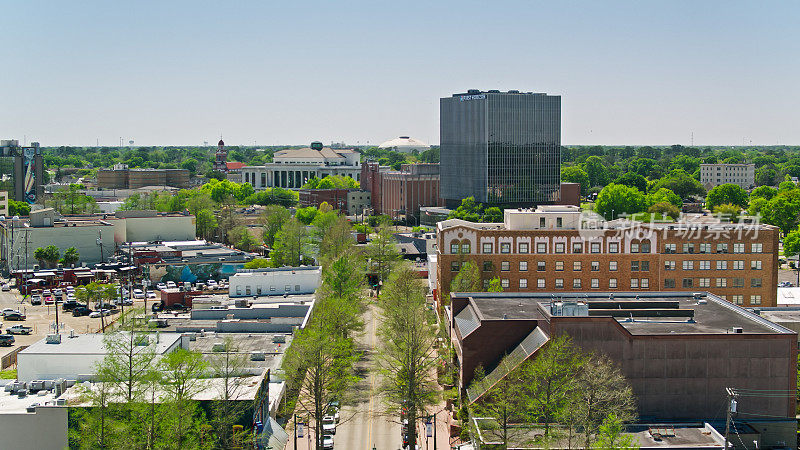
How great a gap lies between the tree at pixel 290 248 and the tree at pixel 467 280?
40708 millimetres

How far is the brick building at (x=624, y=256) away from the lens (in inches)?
2982

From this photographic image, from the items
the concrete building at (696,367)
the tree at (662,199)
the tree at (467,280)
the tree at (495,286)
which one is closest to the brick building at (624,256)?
the tree at (467,280)

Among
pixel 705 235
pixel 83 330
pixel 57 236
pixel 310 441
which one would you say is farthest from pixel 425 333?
pixel 57 236

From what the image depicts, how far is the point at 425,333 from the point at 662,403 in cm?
1437

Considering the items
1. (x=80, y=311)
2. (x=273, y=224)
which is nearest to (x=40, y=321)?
(x=80, y=311)

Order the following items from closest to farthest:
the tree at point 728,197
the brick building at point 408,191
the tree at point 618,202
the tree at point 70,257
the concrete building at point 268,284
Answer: the concrete building at point 268,284 < the tree at point 70,257 < the tree at point 618,202 < the brick building at point 408,191 < the tree at point 728,197

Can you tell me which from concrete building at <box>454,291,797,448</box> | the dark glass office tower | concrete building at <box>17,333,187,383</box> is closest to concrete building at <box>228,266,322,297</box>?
concrete building at <box>17,333,187,383</box>

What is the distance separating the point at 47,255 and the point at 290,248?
32.1 m

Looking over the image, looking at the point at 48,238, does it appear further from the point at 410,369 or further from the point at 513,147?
the point at 513,147

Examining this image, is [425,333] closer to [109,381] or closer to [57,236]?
[109,381]

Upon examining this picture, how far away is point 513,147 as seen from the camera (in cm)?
17225

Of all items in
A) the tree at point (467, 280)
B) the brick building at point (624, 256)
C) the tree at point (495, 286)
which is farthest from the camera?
the brick building at point (624, 256)

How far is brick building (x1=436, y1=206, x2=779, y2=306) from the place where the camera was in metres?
75.8

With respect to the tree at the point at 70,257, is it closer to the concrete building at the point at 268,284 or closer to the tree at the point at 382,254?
the tree at the point at 382,254
